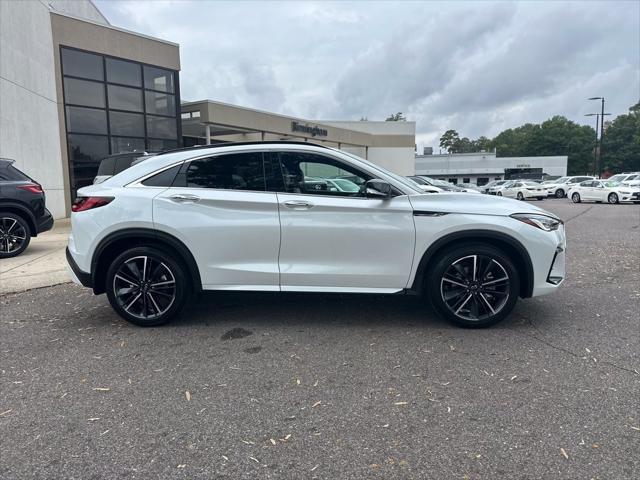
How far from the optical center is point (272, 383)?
11.3 ft

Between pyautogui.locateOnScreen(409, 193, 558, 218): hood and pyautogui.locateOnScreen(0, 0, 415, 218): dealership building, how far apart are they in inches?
488

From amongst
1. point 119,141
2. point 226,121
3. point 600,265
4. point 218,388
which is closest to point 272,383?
point 218,388

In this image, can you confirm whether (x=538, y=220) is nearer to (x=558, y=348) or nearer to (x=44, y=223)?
(x=558, y=348)

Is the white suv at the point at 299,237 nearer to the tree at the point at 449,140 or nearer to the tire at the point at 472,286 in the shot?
the tire at the point at 472,286

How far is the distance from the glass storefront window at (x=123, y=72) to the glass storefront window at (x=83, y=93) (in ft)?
2.02

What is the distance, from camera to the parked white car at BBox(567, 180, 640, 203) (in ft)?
78.3

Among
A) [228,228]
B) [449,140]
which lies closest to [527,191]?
[228,228]

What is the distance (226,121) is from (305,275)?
67.0 feet

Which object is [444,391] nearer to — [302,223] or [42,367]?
[302,223]

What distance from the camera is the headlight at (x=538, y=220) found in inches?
171

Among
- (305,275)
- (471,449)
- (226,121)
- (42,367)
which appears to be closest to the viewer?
(471,449)

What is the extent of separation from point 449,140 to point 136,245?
519ft

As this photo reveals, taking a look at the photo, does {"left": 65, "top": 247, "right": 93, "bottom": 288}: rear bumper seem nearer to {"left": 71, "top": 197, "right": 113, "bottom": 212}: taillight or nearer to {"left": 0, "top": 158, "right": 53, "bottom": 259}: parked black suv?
{"left": 71, "top": 197, "right": 113, "bottom": 212}: taillight

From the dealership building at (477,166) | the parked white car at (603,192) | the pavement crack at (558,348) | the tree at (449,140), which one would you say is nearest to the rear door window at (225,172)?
the pavement crack at (558,348)
